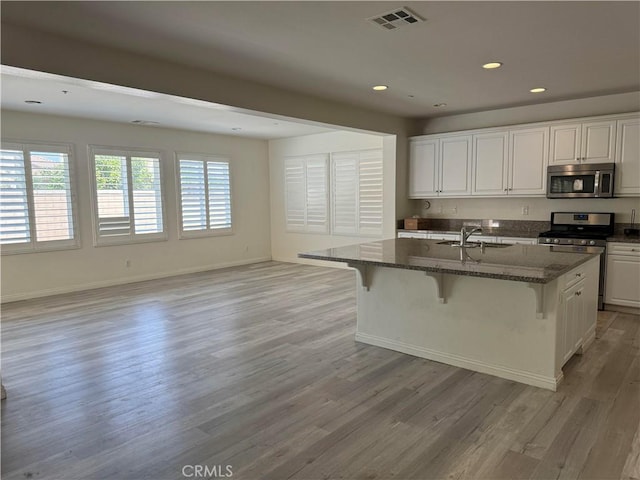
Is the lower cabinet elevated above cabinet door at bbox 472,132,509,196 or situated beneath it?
situated beneath

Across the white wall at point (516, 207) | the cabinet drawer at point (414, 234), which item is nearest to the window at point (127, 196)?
the cabinet drawer at point (414, 234)

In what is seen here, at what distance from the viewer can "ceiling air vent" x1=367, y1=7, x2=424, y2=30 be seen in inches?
110

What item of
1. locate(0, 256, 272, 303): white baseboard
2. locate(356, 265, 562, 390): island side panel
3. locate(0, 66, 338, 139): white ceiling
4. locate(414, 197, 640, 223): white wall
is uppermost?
locate(0, 66, 338, 139): white ceiling

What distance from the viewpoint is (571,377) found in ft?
10.5

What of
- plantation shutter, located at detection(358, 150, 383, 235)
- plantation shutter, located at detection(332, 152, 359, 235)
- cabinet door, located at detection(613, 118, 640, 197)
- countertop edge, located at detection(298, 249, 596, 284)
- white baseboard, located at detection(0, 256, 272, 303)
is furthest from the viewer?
plantation shutter, located at detection(332, 152, 359, 235)

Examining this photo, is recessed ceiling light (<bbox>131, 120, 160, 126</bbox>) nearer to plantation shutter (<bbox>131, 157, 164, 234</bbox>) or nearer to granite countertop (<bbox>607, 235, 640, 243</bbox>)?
plantation shutter (<bbox>131, 157, 164, 234</bbox>)

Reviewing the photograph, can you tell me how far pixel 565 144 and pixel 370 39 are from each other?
334 centimetres

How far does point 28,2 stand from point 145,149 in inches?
185

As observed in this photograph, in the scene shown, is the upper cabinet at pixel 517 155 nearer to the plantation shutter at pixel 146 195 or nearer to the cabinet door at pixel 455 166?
the cabinet door at pixel 455 166

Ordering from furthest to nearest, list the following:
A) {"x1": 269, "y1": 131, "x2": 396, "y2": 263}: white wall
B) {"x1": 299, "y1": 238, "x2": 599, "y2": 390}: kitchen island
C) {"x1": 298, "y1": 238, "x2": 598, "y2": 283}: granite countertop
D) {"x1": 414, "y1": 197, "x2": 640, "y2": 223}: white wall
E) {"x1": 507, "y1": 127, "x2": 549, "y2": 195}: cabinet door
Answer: {"x1": 269, "y1": 131, "x2": 396, "y2": 263}: white wall < {"x1": 507, "y1": 127, "x2": 549, "y2": 195}: cabinet door < {"x1": 414, "y1": 197, "x2": 640, "y2": 223}: white wall < {"x1": 299, "y1": 238, "x2": 599, "y2": 390}: kitchen island < {"x1": 298, "y1": 238, "x2": 598, "y2": 283}: granite countertop

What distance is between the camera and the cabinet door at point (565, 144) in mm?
5211

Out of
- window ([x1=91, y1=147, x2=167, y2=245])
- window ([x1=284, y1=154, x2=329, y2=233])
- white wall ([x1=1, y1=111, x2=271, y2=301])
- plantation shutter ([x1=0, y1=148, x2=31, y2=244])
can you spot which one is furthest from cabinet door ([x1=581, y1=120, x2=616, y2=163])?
plantation shutter ([x1=0, y1=148, x2=31, y2=244])

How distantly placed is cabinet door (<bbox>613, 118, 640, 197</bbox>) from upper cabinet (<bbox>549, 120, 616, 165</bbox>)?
0.25 ft

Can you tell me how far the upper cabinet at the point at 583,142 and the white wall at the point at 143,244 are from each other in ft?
18.3
